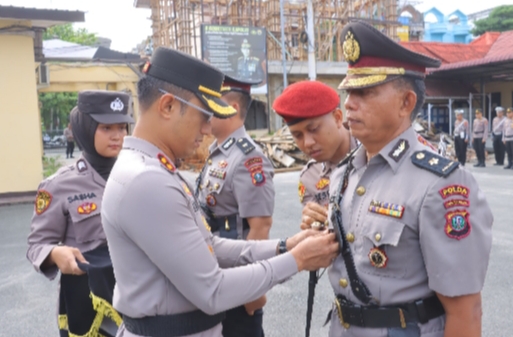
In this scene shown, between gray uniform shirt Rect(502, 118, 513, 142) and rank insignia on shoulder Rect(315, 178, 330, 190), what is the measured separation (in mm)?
13092

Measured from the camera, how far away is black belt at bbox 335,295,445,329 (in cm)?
166

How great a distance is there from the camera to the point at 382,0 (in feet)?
82.3

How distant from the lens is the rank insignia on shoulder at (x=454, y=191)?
5.12ft

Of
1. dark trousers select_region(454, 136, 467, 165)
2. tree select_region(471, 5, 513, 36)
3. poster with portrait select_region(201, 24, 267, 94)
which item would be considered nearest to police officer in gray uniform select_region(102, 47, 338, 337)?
dark trousers select_region(454, 136, 467, 165)

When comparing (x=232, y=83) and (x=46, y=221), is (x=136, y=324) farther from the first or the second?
(x=232, y=83)

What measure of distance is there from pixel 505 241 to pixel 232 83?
482cm

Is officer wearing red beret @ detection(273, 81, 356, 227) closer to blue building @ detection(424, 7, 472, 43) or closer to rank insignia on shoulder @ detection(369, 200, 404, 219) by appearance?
rank insignia on shoulder @ detection(369, 200, 404, 219)

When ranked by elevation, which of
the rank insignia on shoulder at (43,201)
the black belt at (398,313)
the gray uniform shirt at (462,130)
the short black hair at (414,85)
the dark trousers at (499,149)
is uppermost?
the short black hair at (414,85)

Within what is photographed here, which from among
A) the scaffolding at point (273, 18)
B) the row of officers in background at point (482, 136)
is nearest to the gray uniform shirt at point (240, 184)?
the row of officers in background at point (482, 136)

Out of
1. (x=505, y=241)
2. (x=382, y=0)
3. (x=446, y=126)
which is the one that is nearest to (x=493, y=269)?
(x=505, y=241)

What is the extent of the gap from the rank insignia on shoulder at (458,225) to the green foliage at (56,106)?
3502 cm

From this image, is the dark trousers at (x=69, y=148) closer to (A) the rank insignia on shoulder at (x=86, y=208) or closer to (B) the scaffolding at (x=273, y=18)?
(B) the scaffolding at (x=273, y=18)

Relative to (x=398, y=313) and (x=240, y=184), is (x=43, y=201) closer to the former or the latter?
(x=240, y=184)

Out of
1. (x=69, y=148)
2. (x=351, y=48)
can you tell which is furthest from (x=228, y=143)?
(x=69, y=148)
